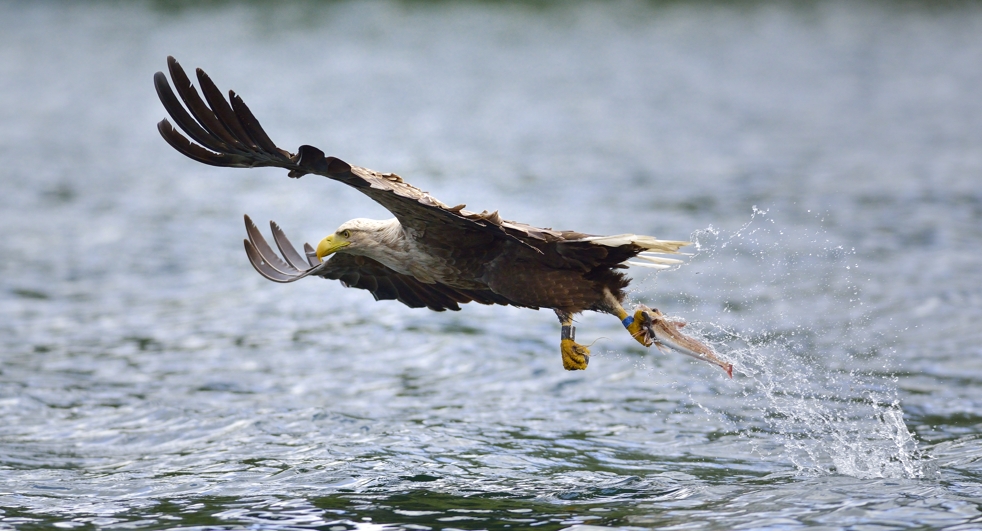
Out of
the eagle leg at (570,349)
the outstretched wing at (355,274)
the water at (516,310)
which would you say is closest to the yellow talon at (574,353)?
the eagle leg at (570,349)

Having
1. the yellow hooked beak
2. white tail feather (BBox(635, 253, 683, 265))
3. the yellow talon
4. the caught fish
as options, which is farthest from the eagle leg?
the yellow hooked beak

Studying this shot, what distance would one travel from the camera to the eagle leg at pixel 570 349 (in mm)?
6281

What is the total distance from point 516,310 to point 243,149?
6741 millimetres

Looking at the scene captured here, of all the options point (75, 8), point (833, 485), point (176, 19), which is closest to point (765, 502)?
point (833, 485)

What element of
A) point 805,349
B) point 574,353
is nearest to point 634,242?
point 574,353

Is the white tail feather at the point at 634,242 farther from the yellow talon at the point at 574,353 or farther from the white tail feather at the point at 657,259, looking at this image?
the yellow talon at the point at 574,353

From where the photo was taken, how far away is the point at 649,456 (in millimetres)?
7387

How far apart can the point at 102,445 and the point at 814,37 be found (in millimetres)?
23844

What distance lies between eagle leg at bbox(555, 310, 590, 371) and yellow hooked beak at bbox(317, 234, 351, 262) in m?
1.25

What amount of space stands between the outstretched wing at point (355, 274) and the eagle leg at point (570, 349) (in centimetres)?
52

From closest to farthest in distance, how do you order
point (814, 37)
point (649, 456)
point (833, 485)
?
point (833, 485) < point (649, 456) < point (814, 37)

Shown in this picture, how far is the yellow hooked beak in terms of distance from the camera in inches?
245

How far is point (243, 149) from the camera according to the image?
547 cm

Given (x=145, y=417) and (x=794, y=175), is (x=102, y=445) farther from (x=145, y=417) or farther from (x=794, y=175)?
(x=794, y=175)
